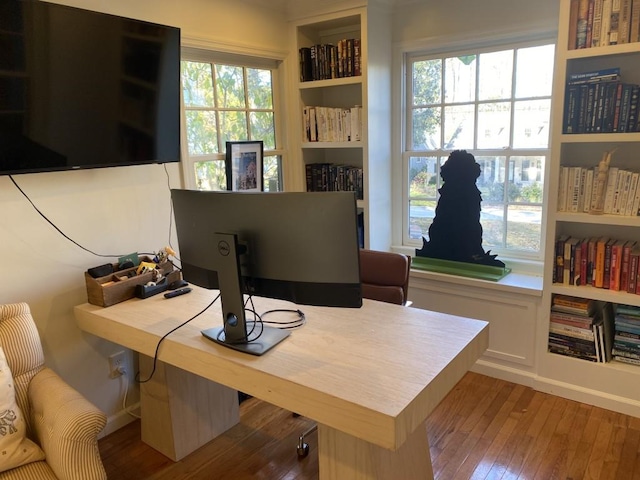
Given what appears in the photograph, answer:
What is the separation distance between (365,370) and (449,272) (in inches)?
65.8

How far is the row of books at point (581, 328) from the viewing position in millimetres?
2480

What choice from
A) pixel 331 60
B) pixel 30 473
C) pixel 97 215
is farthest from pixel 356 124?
pixel 30 473

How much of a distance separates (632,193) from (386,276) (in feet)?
3.99

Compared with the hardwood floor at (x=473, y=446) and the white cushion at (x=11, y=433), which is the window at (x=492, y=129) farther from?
the white cushion at (x=11, y=433)

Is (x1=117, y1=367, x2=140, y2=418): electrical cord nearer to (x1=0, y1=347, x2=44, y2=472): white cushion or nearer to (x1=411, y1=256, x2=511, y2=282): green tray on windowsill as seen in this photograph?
(x1=0, y1=347, x2=44, y2=472): white cushion

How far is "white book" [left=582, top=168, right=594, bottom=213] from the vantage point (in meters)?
2.37

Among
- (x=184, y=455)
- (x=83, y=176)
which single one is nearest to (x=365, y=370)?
(x=184, y=455)

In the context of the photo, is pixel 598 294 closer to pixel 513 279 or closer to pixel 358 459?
pixel 513 279

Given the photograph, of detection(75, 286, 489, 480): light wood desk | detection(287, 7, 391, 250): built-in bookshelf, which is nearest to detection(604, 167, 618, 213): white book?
detection(75, 286, 489, 480): light wood desk

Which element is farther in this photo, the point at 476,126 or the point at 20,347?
the point at 476,126

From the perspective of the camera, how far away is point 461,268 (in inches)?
115

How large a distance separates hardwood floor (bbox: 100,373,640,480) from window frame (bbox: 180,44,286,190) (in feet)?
4.43

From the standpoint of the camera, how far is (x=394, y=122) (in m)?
3.20

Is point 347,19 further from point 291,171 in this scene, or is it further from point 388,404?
point 388,404
